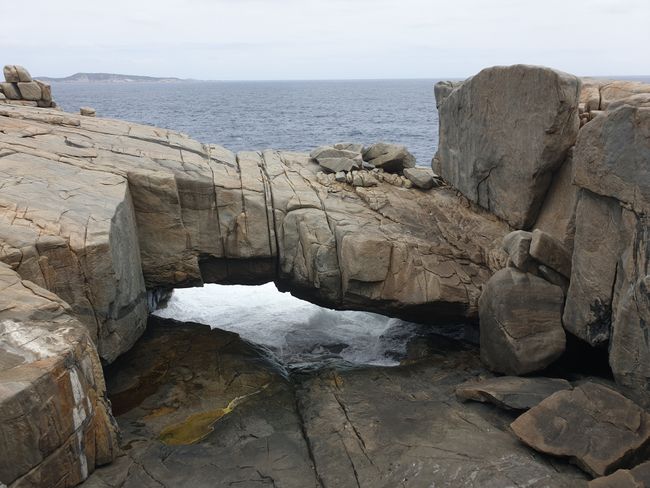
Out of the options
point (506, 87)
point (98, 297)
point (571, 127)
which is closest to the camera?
point (98, 297)

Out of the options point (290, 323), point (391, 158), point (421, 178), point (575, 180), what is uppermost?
point (575, 180)

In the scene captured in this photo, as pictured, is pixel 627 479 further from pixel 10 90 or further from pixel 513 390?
pixel 10 90

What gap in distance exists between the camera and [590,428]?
950 centimetres

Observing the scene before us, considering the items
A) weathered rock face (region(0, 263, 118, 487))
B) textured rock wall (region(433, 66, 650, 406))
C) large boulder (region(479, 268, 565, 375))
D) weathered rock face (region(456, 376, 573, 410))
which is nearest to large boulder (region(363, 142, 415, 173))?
textured rock wall (region(433, 66, 650, 406))

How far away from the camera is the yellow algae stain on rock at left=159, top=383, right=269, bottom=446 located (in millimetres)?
10844

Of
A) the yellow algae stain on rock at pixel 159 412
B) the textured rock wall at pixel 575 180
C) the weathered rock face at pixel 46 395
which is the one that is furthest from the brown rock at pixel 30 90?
the yellow algae stain on rock at pixel 159 412

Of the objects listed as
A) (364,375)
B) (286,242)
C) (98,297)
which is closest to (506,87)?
(286,242)

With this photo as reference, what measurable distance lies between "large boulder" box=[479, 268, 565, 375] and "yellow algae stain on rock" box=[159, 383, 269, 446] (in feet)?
18.7

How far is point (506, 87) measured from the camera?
1382 centimetres

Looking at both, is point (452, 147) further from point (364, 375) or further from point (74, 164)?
point (74, 164)

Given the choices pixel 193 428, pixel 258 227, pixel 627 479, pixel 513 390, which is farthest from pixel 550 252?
pixel 193 428

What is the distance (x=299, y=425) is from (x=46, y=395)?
4.82 meters

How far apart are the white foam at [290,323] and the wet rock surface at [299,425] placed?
135cm

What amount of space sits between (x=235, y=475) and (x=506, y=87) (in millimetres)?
10202
